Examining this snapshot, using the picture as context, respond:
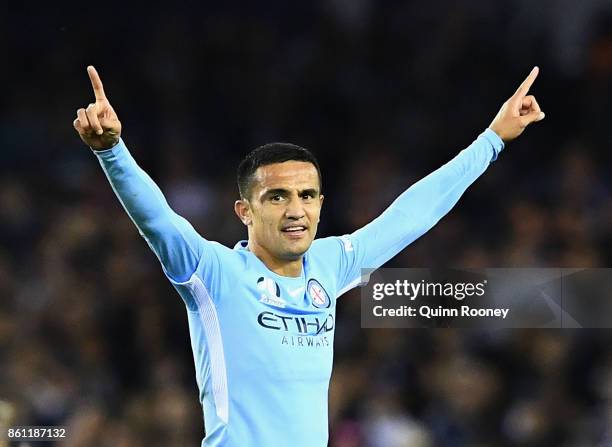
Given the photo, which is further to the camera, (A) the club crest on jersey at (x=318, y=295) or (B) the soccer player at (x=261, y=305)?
(A) the club crest on jersey at (x=318, y=295)

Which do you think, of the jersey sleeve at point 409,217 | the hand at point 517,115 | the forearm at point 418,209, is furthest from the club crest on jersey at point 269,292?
the hand at point 517,115

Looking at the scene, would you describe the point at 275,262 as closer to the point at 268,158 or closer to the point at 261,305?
the point at 261,305

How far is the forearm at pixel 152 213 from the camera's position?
287 centimetres

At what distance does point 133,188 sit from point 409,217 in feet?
4.43

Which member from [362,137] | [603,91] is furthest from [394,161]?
[603,91]

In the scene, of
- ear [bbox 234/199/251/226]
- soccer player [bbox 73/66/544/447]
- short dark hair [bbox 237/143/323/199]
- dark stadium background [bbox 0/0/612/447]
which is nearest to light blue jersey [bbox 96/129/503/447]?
soccer player [bbox 73/66/544/447]

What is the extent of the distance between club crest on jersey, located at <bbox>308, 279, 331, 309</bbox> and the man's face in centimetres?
14

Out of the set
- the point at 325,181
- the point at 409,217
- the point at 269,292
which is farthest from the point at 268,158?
the point at 325,181

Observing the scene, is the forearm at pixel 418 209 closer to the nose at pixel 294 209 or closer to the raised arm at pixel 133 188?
the nose at pixel 294 209

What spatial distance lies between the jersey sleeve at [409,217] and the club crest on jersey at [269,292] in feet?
1.54

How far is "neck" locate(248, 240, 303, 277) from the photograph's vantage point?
3.42 metres

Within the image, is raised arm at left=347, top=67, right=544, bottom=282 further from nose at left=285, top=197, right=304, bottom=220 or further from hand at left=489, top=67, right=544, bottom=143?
nose at left=285, top=197, right=304, bottom=220

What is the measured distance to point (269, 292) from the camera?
10.9 ft

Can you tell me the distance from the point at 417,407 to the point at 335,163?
239cm
